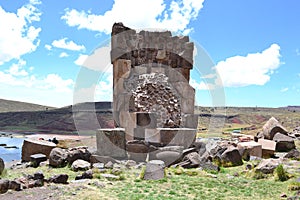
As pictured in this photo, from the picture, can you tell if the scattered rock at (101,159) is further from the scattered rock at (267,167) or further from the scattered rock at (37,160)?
the scattered rock at (267,167)

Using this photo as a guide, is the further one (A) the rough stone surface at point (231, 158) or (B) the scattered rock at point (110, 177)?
(A) the rough stone surface at point (231, 158)

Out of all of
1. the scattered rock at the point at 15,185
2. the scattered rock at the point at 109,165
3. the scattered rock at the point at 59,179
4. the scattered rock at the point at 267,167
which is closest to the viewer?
the scattered rock at the point at 15,185

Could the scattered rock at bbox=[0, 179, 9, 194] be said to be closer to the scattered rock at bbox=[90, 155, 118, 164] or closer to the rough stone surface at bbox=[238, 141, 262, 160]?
the scattered rock at bbox=[90, 155, 118, 164]

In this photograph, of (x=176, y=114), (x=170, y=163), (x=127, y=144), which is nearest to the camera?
(x=170, y=163)

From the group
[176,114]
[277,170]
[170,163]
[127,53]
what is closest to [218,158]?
[170,163]

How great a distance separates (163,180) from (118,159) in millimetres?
2987

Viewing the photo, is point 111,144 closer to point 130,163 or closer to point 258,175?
point 130,163

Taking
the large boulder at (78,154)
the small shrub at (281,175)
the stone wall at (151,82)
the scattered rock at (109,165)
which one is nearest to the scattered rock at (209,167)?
the small shrub at (281,175)

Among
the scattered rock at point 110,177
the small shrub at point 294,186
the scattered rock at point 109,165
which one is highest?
the small shrub at point 294,186

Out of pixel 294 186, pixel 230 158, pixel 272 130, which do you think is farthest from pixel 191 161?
pixel 272 130

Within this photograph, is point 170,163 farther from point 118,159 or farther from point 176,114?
point 176,114

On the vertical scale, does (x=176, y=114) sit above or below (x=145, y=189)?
above

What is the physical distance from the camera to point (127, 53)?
13.9 m

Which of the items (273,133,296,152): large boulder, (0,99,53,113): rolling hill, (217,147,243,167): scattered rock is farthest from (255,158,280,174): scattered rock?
(0,99,53,113): rolling hill
